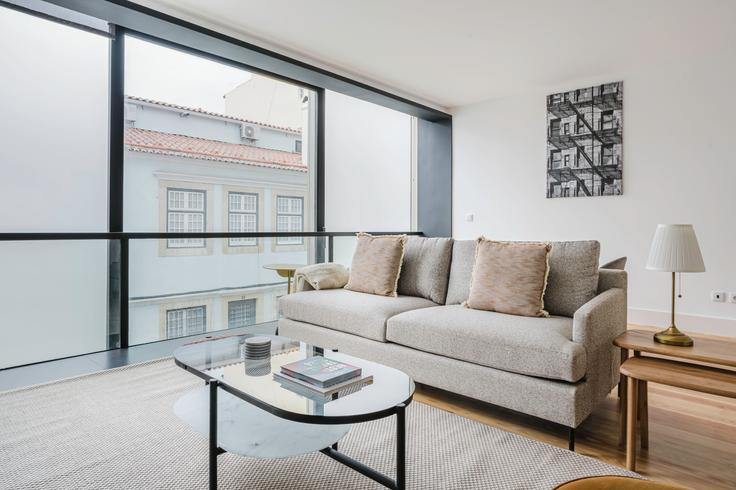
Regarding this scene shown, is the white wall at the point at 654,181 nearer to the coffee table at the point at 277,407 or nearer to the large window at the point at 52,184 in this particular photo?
the coffee table at the point at 277,407

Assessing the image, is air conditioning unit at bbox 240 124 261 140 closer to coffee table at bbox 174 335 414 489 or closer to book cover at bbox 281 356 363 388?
coffee table at bbox 174 335 414 489

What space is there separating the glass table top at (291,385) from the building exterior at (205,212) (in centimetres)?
156

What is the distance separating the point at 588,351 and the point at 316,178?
11.0 ft

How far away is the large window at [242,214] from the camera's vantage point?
3.91 meters

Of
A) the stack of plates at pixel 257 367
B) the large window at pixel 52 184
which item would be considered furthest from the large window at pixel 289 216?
the stack of plates at pixel 257 367

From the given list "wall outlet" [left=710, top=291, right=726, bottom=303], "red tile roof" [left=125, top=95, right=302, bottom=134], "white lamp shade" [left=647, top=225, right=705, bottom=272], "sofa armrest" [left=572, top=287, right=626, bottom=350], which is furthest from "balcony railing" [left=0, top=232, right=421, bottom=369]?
"wall outlet" [left=710, top=291, right=726, bottom=303]

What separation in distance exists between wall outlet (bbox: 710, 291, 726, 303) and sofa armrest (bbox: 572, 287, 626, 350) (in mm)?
2450

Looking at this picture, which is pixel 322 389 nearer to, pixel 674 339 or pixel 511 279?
pixel 511 279

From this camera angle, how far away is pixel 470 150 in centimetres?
569

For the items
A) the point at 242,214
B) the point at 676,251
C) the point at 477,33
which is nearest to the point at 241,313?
the point at 242,214

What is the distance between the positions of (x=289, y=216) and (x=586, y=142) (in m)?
3.23

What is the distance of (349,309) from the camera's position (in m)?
2.74

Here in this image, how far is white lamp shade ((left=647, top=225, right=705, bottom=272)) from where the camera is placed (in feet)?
5.89

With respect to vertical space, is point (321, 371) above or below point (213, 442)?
above
